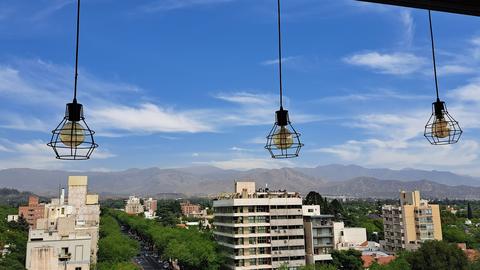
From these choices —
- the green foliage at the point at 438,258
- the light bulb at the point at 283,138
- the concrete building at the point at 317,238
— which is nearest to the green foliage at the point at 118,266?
the concrete building at the point at 317,238

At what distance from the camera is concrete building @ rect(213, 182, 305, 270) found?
21.9m

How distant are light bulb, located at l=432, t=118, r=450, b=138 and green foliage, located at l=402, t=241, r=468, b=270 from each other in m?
18.1

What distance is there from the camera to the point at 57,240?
62.6 feet

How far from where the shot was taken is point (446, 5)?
265 cm

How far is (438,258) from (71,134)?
66.2 feet

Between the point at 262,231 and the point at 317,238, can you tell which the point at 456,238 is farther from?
the point at 262,231

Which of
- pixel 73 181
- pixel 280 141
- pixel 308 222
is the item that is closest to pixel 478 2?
pixel 280 141

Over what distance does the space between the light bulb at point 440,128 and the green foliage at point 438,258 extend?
18125 mm

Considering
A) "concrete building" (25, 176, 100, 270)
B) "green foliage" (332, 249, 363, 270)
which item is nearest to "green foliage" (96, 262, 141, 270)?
"concrete building" (25, 176, 100, 270)

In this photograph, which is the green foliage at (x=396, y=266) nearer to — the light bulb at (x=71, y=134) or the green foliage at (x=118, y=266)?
the green foliage at (x=118, y=266)

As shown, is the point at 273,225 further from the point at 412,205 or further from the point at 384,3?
the point at 384,3

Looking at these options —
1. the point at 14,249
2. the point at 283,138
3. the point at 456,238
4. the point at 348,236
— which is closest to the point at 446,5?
the point at 283,138

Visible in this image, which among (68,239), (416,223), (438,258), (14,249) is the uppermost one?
(68,239)

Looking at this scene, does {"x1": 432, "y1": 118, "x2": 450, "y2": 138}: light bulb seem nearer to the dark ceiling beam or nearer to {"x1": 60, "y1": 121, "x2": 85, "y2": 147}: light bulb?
the dark ceiling beam
